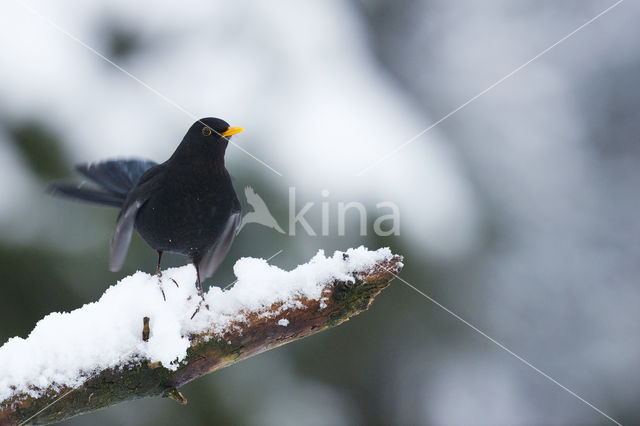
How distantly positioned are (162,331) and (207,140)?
1165 millimetres

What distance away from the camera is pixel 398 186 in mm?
5812

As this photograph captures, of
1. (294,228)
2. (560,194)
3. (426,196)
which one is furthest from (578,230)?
(294,228)

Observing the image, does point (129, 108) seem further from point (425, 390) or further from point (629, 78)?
point (629, 78)

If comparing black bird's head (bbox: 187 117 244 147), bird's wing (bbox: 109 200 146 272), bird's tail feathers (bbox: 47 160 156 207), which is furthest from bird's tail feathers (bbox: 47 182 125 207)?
black bird's head (bbox: 187 117 244 147)

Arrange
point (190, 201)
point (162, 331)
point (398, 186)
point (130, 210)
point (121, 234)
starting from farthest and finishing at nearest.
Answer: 1. point (398, 186)
2. point (121, 234)
3. point (130, 210)
4. point (190, 201)
5. point (162, 331)

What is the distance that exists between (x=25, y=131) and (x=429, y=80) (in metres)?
4.75

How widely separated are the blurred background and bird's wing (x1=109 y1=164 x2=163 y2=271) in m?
1.43

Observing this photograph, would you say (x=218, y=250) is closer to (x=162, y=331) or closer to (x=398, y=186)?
(x=162, y=331)

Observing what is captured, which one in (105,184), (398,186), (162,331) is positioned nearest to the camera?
(162,331)

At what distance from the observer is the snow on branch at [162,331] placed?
2463mm

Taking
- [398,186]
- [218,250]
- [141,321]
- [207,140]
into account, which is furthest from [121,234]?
[398,186]

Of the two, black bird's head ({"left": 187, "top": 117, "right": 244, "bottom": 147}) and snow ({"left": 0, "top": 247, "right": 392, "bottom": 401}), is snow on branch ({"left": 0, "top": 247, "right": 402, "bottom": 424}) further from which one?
black bird's head ({"left": 187, "top": 117, "right": 244, "bottom": 147})

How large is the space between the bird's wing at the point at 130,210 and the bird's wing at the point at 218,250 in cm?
51

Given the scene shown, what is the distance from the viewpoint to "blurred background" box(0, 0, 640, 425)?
16.9 ft
